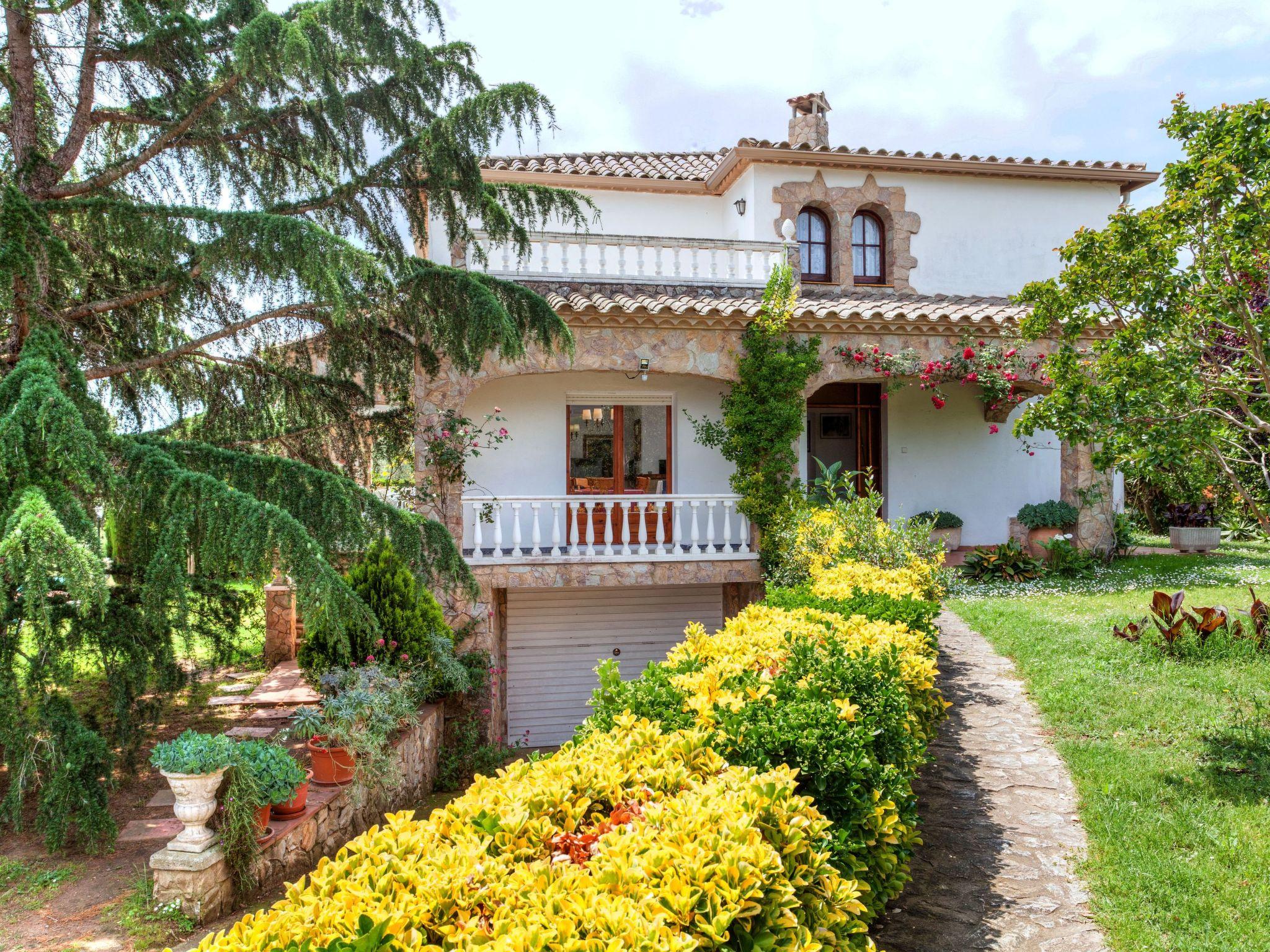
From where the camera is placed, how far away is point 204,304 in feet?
27.1

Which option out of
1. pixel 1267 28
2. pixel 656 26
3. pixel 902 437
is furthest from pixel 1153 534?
pixel 656 26

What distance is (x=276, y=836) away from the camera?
570cm

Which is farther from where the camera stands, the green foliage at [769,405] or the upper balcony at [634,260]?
the upper balcony at [634,260]

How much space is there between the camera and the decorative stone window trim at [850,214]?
533 inches

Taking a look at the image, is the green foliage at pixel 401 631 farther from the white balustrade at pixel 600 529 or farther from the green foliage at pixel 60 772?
the green foliage at pixel 60 772

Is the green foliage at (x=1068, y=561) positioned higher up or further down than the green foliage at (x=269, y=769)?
higher up

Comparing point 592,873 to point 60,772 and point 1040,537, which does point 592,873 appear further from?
point 1040,537

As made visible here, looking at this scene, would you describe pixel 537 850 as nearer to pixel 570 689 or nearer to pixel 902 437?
pixel 570 689

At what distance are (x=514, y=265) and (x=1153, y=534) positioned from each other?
14272 millimetres

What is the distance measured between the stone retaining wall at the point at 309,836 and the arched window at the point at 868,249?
9887 mm

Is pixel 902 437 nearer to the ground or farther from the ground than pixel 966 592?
farther from the ground

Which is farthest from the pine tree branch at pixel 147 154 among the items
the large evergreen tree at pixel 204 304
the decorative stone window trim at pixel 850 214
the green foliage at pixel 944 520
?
the green foliage at pixel 944 520

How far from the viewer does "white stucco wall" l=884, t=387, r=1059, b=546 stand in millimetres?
13930

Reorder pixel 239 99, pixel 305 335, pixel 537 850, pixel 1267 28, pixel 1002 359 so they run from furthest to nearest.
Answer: pixel 1002 359 → pixel 305 335 → pixel 239 99 → pixel 1267 28 → pixel 537 850
